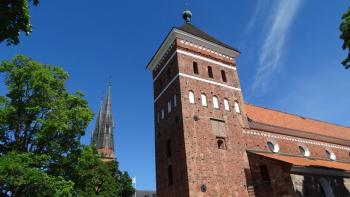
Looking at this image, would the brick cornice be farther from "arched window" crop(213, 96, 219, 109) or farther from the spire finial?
the spire finial

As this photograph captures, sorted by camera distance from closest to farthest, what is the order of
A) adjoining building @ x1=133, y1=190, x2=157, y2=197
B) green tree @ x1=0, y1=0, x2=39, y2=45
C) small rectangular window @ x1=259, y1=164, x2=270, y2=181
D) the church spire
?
green tree @ x1=0, y1=0, x2=39, y2=45
small rectangular window @ x1=259, y1=164, x2=270, y2=181
the church spire
adjoining building @ x1=133, y1=190, x2=157, y2=197

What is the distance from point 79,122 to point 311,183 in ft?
46.9

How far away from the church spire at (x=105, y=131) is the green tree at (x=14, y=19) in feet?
139

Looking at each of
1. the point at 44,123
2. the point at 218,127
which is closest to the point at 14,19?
the point at 44,123

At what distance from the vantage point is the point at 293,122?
27234 mm

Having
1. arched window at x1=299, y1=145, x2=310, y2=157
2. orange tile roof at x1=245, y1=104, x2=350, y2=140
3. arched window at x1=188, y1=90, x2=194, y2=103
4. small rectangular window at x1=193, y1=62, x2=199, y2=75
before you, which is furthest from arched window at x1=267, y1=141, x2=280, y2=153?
small rectangular window at x1=193, y1=62, x2=199, y2=75

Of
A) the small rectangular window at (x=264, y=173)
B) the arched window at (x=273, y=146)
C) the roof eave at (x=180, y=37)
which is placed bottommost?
the small rectangular window at (x=264, y=173)

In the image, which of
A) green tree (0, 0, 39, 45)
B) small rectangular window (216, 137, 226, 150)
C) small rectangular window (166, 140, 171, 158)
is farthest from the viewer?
small rectangular window (166, 140, 171, 158)

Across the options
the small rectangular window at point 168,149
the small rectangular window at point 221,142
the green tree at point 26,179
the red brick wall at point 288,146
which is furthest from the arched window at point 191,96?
the green tree at point 26,179

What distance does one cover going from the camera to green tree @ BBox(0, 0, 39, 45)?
6.68m

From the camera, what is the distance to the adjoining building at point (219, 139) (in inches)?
675

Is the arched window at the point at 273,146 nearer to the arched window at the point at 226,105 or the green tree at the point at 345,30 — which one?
the arched window at the point at 226,105

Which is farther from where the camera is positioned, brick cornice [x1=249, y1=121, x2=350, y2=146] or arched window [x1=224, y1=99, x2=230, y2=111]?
brick cornice [x1=249, y1=121, x2=350, y2=146]

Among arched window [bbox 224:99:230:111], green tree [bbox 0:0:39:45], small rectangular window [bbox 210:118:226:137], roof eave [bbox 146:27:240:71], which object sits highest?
roof eave [bbox 146:27:240:71]
